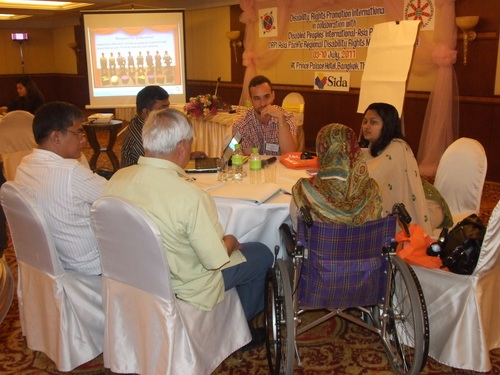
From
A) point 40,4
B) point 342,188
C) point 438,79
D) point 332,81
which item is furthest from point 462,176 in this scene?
point 40,4

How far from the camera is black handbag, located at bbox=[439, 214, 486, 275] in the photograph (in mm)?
2234

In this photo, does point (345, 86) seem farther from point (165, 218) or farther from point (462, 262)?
point (165, 218)

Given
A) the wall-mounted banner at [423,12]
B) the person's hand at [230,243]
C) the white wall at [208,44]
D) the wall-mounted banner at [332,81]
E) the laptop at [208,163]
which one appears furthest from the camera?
the white wall at [208,44]

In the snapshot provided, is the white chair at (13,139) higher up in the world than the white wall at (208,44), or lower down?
lower down

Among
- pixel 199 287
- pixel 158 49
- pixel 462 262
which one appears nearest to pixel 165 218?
pixel 199 287

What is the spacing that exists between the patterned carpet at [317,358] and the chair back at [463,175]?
914 mm

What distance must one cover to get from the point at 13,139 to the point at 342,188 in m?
3.15

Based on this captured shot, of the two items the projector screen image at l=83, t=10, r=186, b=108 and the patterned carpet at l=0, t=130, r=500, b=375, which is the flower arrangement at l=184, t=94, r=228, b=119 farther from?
the patterned carpet at l=0, t=130, r=500, b=375

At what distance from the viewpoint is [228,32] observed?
30.0 ft

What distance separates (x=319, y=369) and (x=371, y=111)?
1466mm

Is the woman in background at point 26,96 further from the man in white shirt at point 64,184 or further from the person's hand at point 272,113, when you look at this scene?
the man in white shirt at point 64,184

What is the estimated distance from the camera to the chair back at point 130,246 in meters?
1.84

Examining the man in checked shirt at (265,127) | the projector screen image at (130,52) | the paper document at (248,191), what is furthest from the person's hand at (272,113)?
the projector screen image at (130,52)

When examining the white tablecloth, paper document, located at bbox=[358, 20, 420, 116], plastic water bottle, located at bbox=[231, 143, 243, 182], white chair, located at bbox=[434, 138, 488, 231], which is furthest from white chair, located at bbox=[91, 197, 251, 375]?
paper document, located at bbox=[358, 20, 420, 116]
